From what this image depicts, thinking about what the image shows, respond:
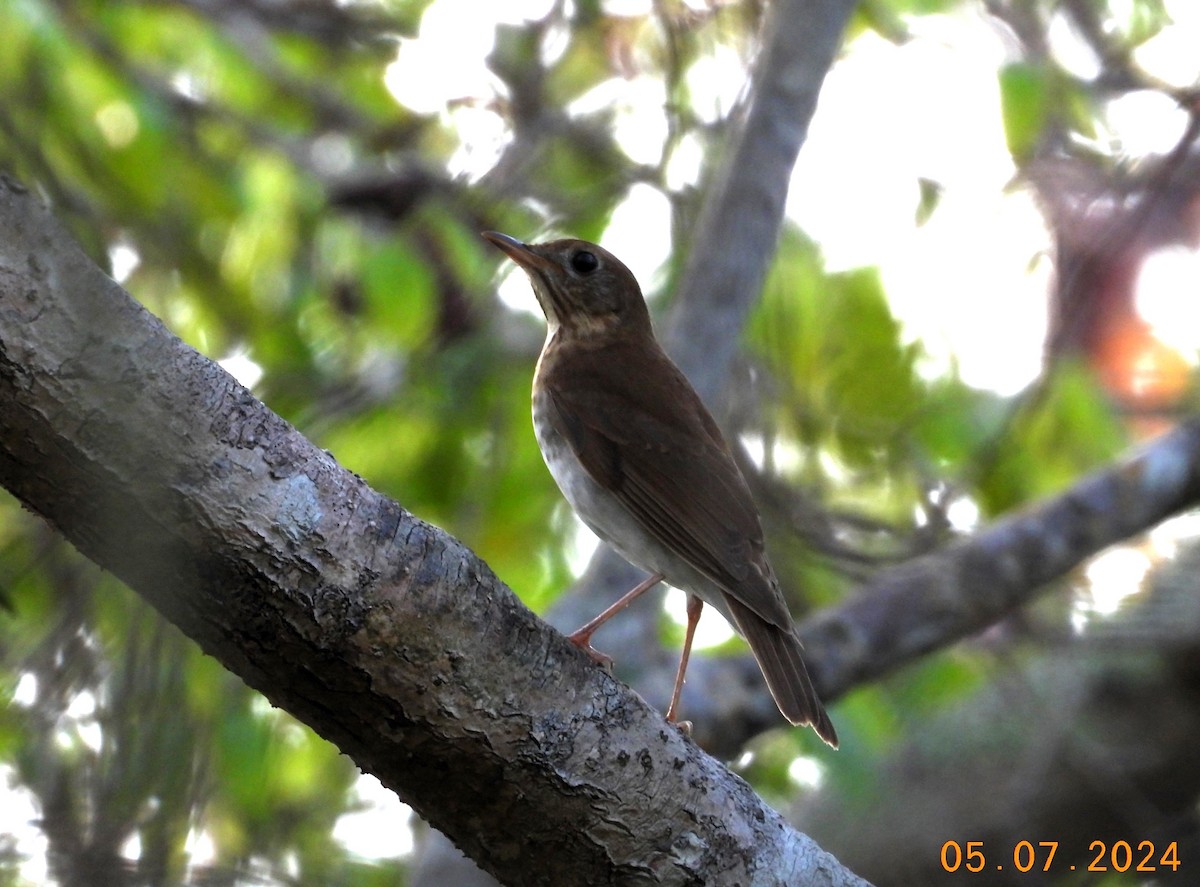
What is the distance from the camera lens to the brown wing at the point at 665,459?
171 inches

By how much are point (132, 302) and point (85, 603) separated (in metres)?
1.16

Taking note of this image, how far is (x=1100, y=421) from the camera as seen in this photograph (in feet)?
21.5

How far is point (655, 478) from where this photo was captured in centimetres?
468

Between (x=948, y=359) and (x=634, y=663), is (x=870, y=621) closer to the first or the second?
(x=634, y=663)

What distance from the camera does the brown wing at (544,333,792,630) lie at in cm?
433

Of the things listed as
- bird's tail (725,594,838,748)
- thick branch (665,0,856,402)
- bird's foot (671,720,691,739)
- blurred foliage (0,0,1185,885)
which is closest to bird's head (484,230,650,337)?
thick branch (665,0,856,402)

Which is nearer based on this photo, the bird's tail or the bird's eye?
the bird's tail

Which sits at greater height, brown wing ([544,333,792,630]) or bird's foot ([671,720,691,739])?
brown wing ([544,333,792,630])

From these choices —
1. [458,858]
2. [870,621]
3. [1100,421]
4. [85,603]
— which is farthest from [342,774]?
[1100,421]

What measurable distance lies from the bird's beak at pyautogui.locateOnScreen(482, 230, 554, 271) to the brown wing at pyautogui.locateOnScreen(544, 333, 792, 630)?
42 centimetres

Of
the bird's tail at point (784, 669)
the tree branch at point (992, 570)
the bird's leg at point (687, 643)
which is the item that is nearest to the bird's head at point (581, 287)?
the bird's leg at point (687, 643)
